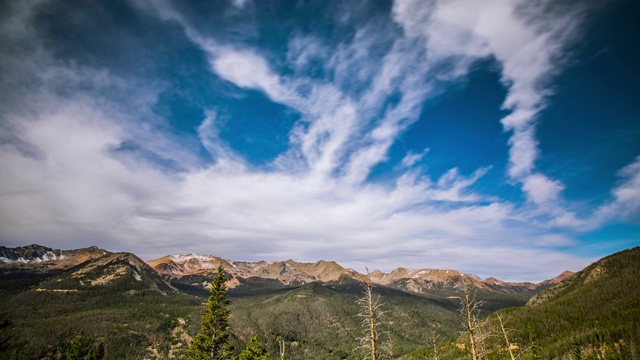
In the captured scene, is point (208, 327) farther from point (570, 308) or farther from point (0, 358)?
point (570, 308)

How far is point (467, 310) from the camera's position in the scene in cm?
1977

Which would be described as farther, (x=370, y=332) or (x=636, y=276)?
(x=636, y=276)

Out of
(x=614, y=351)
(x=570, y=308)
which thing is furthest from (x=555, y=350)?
(x=570, y=308)

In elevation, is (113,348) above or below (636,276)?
below

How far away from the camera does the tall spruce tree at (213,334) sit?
31.9 meters

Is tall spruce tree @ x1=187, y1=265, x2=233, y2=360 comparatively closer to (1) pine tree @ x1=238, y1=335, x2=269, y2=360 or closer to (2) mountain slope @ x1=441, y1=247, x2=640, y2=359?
(1) pine tree @ x1=238, y1=335, x2=269, y2=360

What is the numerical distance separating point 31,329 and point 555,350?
286 metres

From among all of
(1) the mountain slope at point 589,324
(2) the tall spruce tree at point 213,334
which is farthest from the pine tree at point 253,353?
(1) the mountain slope at point 589,324

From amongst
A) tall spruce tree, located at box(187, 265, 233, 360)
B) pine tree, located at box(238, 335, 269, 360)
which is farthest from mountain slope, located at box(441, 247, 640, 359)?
tall spruce tree, located at box(187, 265, 233, 360)

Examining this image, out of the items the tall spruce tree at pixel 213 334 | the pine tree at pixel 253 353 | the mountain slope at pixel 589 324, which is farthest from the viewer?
the mountain slope at pixel 589 324

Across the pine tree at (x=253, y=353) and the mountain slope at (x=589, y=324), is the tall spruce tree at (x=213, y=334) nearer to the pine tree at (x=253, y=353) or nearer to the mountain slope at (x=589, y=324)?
the pine tree at (x=253, y=353)

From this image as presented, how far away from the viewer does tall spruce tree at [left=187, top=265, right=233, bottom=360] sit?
105 ft

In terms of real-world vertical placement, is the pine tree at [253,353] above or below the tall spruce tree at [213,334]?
below

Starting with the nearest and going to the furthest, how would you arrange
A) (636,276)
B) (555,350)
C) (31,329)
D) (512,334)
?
1. (555,350)
2. (512,334)
3. (31,329)
4. (636,276)
